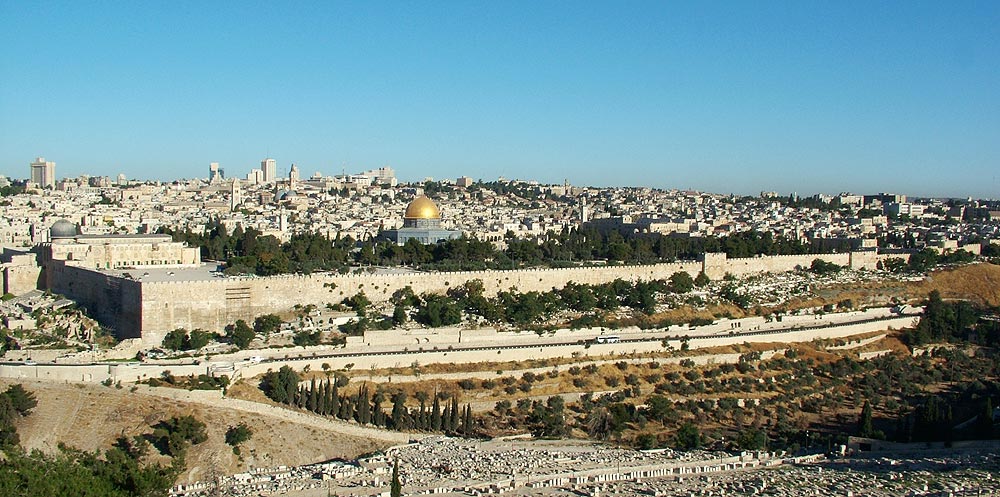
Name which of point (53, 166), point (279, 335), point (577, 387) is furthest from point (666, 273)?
point (53, 166)

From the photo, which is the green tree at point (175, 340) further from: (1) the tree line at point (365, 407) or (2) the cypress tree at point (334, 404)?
(2) the cypress tree at point (334, 404)

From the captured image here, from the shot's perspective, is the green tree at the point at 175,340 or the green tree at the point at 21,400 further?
the green tree at the point at 175,340

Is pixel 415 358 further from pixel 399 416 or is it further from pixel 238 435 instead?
pixel 238 435

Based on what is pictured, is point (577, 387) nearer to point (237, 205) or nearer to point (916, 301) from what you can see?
point (916, 301)

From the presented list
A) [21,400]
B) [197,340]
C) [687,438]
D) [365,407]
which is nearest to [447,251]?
[197,340]

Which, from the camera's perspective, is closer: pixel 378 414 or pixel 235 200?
pixel 378 414

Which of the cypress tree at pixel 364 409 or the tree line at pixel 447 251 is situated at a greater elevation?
the tree line at pixel 447 251

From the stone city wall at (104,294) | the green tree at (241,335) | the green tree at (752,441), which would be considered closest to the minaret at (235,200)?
the stone city wall at (104,294)

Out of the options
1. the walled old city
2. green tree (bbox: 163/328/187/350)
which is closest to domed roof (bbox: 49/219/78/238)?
the walled old city
